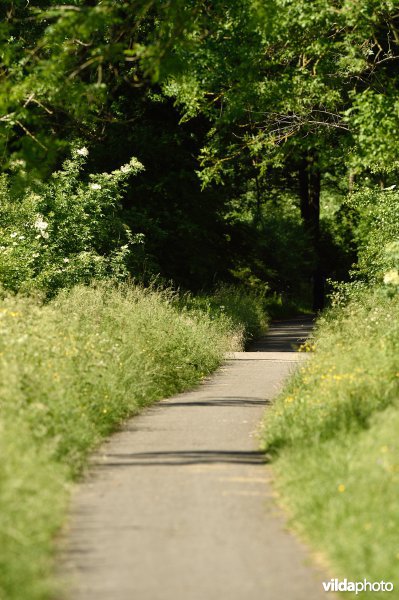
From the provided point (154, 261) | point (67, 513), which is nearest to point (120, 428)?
point (67, 513)

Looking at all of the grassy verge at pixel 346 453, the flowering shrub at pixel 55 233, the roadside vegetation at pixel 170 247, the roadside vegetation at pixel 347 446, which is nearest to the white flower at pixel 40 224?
the flowering shrub at pixel 55 233

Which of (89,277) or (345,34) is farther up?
(345,34)

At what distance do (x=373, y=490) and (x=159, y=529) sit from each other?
5.12 feet

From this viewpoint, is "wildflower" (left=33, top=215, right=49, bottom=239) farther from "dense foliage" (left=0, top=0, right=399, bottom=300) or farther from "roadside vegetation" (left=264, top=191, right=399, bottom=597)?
"roadside vegetation" (left=264, top=191, right=399, bottom=597)

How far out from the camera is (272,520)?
8219 millimetres

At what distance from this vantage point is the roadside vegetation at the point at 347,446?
711cm

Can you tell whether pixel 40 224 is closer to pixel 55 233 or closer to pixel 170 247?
pixel 55 233

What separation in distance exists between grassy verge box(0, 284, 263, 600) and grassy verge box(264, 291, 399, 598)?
1793 millimetres

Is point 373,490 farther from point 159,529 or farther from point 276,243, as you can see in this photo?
point 276,243

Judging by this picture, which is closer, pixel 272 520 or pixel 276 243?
pixel 272 520

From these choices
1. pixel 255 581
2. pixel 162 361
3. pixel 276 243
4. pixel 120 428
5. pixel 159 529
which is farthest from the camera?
pixel 276 243

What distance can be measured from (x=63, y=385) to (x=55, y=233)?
12134 mm

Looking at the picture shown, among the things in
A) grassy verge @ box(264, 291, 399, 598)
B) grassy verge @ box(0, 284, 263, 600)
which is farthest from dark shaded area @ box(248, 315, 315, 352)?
grassy verge @ box(264, 291, 399, 598)

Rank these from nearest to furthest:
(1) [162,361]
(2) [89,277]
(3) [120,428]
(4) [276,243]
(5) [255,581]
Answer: (5) [255,581] < (3) [120,428] < (1) [162,361] < (2) [89,277] < (4) [276,243]
